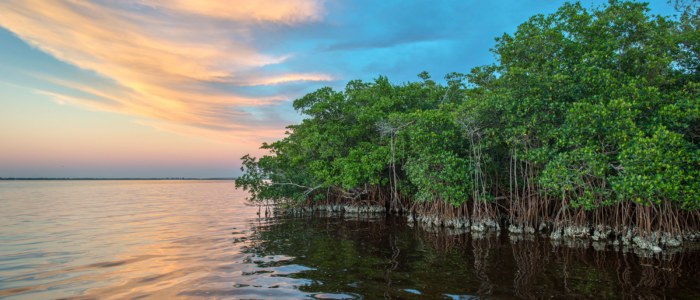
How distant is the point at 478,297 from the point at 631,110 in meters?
7.84

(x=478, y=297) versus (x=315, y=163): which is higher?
(x=315, y=163)

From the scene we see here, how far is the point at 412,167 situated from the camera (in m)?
15.1

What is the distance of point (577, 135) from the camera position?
1066 cm

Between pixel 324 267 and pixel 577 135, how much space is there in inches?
322

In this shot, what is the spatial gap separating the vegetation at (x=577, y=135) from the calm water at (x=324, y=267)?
63.8 inches

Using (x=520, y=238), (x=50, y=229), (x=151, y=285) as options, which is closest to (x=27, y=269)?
(x=151, y=285)

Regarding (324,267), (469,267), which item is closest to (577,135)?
(469,267)

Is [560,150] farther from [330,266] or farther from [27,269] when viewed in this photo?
[27,269]

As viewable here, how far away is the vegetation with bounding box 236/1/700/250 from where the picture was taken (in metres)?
9.60

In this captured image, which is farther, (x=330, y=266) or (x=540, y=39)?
(x=540, y=39)

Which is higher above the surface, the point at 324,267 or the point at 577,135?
the point at 577,135

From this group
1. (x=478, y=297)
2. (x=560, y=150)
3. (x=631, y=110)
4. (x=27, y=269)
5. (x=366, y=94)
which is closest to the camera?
(x=478, y=297)

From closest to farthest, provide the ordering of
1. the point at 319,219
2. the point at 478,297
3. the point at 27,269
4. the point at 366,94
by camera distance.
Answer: the point at 478,297, the point at 27,269, the point at 319,219, the point at 366,94

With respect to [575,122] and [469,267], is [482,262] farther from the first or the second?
[575,122]
